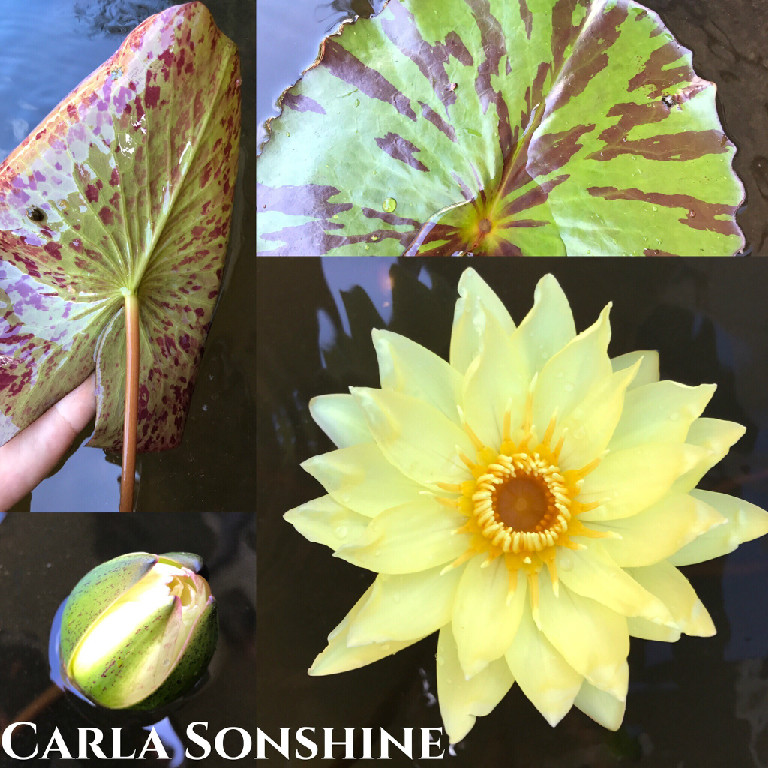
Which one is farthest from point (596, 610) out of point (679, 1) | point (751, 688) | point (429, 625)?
point (679, 1)

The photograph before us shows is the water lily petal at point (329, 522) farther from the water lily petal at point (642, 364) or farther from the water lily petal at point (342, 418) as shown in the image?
the water lily petal at point (642, 364)

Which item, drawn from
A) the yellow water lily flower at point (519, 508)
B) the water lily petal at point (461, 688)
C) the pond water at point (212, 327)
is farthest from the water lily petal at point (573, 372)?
the pond water at point (212, 327)

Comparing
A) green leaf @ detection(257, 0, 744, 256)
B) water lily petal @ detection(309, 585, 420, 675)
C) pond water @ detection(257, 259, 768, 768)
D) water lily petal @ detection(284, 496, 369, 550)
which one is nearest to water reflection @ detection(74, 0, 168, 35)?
green leaf @ detection(257, 0, 744, 256)

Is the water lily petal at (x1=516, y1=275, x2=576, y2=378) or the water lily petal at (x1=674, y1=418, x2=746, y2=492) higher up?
the water lily petal at (x1=516, y1=275, x2=576, y2=378)

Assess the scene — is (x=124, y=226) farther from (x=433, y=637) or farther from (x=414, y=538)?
(x=433, y=637)

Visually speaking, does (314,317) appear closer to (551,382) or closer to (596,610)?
(551,382)

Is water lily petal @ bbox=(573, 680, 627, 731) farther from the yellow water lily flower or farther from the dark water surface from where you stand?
the dark water surface

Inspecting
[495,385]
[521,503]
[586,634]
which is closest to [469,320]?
[495,385]
